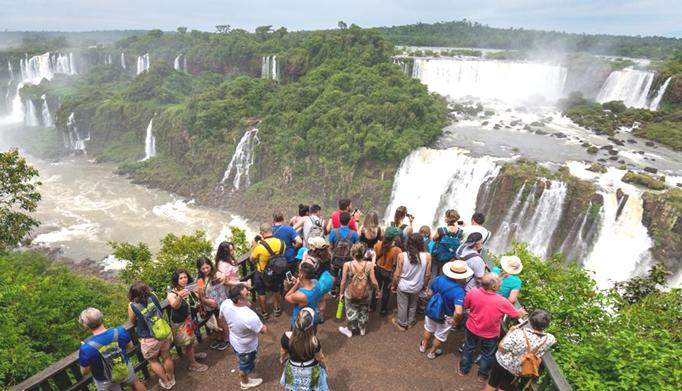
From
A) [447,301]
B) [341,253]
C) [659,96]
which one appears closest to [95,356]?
[341,253]

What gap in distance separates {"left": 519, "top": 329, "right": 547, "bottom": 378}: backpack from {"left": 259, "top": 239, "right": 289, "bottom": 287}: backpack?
357 centimetres

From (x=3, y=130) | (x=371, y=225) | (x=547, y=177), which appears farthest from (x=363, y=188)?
(x=3, y=130)

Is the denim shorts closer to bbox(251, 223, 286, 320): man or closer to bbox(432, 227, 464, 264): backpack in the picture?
bbox(251, 223, 286, 320): man

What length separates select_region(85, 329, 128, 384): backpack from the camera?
436 cm

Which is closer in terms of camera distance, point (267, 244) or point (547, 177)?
point (267, 244)

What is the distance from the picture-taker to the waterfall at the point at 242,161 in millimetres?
35250

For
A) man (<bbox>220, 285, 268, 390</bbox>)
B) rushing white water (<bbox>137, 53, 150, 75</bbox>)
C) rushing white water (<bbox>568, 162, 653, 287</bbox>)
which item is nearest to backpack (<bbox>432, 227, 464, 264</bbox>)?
man (<bbox>220, 285, 268, 390</bbox>)

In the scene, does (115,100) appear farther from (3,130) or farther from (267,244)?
(267,244)

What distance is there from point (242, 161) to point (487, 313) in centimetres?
3303

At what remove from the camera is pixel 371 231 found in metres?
6.73

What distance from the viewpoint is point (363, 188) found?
96.1ft

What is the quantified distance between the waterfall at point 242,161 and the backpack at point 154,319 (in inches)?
1210

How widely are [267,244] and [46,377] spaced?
3118 mm

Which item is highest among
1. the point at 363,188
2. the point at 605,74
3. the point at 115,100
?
the point at 605,74
